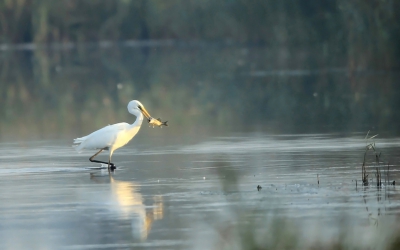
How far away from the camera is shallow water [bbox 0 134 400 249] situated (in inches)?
351

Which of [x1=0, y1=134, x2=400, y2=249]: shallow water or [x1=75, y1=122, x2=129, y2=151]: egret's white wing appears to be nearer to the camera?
[x1=0, y1=134, x2=400, y2=249]: shallow water

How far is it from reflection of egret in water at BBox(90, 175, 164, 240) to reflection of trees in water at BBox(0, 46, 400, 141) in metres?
7.03

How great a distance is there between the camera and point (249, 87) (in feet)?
100

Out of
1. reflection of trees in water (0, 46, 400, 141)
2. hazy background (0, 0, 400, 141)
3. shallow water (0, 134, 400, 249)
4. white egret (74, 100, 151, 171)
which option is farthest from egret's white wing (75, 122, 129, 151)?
reflection of trees in water (0, 46, 400, 141)

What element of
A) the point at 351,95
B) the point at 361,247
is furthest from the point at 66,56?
the point at 361,247

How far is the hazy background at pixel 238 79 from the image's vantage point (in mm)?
20531

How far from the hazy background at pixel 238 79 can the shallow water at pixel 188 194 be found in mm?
3331

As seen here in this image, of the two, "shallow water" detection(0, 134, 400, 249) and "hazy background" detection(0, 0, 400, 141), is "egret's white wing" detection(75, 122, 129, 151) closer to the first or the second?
"shallow water" detection(0, 134, 400, 249)

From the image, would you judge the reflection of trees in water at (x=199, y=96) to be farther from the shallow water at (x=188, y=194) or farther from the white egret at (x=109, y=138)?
the white egret at (x=109, y=138)

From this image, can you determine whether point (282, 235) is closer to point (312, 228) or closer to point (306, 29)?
point (312, 228)

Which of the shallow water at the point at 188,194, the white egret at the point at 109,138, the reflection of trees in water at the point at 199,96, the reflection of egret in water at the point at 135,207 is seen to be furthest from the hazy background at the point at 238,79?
the reflection of egret in water at the point at 135,207

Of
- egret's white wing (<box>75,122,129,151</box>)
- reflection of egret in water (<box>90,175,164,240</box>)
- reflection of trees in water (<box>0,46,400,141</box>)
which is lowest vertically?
reflection of egret in water (<box>90,175,164,240</box>)

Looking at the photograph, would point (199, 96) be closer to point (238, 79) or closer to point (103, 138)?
point (238, 79)

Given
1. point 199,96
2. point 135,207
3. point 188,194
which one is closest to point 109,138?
point 188,194
